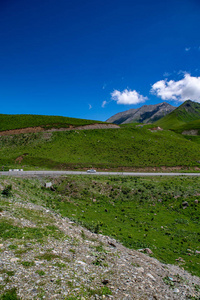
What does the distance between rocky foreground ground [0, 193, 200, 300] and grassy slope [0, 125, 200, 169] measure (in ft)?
128

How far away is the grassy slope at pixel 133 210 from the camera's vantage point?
16125mm

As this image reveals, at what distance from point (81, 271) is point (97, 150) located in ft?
188

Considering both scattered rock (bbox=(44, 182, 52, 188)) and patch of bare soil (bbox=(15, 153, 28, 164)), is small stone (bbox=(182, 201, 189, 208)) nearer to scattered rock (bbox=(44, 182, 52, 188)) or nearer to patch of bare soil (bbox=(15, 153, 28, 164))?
scattered rock (bbox=(44, 182, 52, 188))

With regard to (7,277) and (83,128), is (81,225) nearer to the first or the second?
(7,277)

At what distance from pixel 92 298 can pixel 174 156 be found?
205 ft

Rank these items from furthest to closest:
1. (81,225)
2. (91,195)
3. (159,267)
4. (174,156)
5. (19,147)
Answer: (19,147) → (174,156) → (91,195) → (81,225) → (159,267)

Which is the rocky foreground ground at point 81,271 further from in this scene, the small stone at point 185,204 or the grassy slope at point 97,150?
the grassy slope at point 97,150

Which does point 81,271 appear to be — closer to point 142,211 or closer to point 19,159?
point 142,211

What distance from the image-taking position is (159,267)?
496 inches

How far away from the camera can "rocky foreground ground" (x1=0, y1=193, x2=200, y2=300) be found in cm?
813

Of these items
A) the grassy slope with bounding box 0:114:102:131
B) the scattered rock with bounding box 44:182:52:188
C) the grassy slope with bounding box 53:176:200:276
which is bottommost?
the grassy slope with bounding box 53:176:200:276

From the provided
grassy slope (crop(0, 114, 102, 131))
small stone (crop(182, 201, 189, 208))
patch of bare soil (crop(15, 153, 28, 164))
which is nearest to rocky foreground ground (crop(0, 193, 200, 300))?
small stone (crop(182, 201, 189, 208))

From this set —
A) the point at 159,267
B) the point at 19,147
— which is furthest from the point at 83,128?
the point at 159,267

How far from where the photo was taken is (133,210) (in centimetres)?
2605
